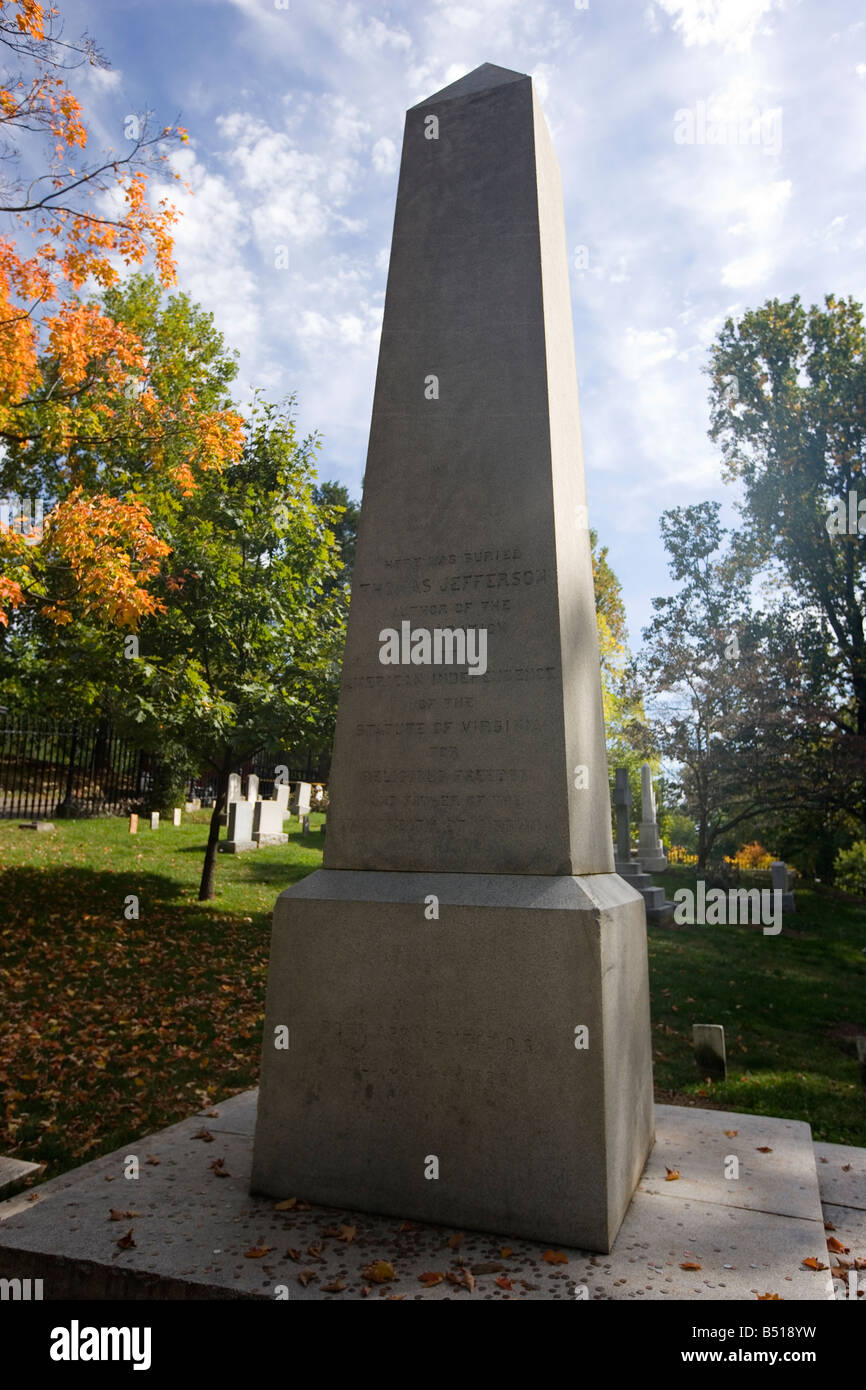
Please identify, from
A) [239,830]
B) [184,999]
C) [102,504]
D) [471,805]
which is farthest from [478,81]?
[239,830]

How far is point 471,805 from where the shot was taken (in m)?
A: 3.89

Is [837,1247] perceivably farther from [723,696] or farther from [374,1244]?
[723,696]

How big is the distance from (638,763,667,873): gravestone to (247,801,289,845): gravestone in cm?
853

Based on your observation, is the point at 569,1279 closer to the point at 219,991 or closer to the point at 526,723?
the point at 526,723

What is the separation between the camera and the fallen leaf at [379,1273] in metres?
2.92

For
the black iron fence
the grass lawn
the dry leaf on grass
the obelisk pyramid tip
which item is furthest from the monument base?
the black iron fence

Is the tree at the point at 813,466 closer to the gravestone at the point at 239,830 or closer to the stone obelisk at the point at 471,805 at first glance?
the gravestone at the point at 239,830

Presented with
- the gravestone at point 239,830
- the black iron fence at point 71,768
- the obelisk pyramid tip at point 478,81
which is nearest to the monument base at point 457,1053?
the obelisk pyramid tip at point 478,81

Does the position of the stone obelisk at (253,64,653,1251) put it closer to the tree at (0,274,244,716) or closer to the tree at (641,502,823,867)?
the tree at (0,274,244,716)

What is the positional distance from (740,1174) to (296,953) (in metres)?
2.32

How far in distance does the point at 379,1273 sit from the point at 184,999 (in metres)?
6.83

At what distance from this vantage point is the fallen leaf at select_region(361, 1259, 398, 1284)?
2.92m

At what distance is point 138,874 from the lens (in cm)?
1414
